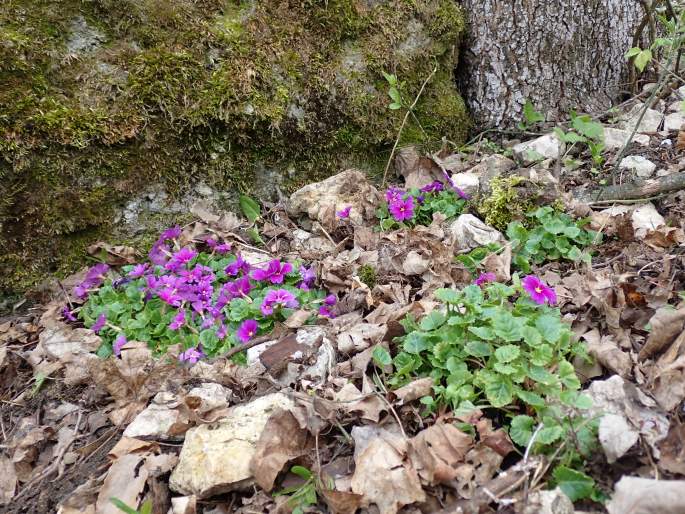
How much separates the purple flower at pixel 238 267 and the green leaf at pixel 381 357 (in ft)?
4.00

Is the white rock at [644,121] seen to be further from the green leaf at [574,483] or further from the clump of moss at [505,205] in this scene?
the green leaf at [574,483]

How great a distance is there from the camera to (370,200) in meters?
3.63

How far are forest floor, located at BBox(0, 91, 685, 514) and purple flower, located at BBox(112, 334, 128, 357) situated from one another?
0.02 metres

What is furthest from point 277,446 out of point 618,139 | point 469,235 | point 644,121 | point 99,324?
point 644,121

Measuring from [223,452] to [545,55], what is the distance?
388 cm

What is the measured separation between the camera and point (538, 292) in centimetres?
238

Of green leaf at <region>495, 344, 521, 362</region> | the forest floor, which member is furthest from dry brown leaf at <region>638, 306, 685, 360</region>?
green leaf at <region>495, 344, 521, 362</region>

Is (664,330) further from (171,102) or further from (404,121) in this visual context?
(171,102)

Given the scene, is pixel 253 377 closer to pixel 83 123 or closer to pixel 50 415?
pixel 50 415

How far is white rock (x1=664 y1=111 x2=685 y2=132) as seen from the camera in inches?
158

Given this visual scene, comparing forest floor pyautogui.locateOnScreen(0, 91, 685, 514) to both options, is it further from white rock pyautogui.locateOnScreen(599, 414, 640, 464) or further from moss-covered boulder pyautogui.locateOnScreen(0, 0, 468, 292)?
moss-covered boulder pyautogui.locateOnScreen(0, 0, 468, 292)

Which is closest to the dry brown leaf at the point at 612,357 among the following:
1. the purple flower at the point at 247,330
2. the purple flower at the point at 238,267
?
the purple flower at the point at 247,330

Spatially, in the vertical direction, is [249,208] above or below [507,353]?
below

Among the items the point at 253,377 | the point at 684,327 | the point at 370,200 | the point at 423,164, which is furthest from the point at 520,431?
the point at 423,164
